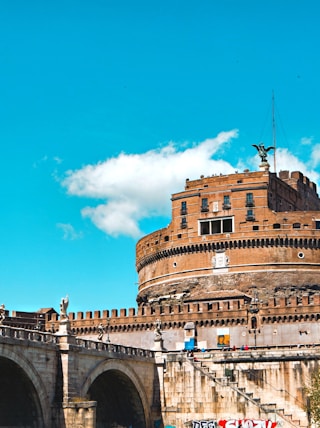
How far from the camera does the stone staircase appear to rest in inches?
2379

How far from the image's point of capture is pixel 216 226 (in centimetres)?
9262

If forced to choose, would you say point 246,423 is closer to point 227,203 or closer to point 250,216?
point 250,216

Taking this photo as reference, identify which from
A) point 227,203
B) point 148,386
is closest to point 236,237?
point 227,203

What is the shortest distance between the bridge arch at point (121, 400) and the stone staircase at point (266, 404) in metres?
4.97

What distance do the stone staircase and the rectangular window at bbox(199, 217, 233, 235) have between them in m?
26.0

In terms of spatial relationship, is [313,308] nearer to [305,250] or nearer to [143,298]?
[305,250]

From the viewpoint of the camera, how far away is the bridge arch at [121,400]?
6319 cm

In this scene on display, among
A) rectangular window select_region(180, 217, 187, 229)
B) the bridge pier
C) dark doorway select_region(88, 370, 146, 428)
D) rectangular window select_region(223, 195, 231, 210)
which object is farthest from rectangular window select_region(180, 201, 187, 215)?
the bridge pier

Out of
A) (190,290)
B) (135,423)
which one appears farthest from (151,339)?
(135,423)

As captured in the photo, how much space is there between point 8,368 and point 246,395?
65.2 ft

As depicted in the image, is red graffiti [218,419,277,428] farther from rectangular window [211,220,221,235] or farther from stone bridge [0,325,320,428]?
rectangular window [211,220,221,235]

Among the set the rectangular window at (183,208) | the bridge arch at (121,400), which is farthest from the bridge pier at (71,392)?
the rectangular window at (183,208)

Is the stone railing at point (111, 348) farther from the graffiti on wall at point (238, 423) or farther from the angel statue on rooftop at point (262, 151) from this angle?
the angel statue on rooftop at point (262, 151)

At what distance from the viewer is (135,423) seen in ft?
211
